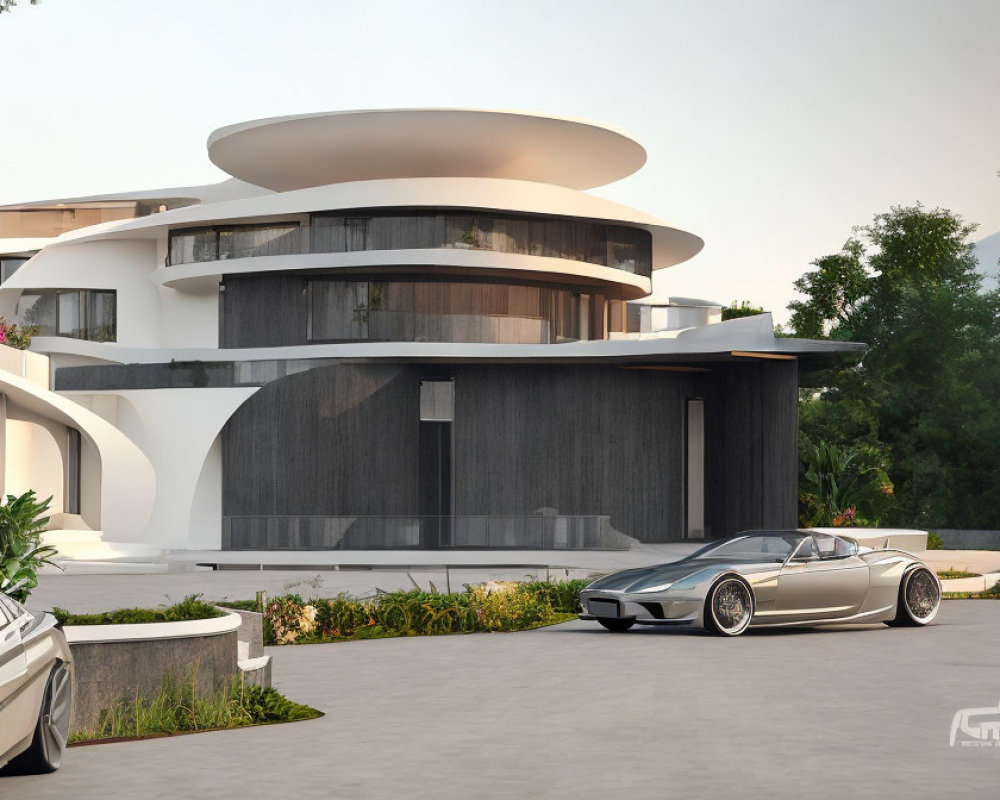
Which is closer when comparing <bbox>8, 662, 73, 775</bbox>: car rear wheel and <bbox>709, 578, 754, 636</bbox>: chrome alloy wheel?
<bbox>8, 662, 73, 775</bbox>: car rear wheel

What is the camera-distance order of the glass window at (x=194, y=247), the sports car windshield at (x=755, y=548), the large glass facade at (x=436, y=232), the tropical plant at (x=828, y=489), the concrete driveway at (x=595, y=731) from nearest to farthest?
the concrete driveway at (x=595, y=731), the sports car windshield at (x=755, y=548), the large glass facade at (x=436, y=232), the tropical plant at (x=828, y=489), the glass window at (x=194, y=247)

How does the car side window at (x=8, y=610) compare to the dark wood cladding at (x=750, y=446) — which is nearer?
the car side window at (x=8, y=610)

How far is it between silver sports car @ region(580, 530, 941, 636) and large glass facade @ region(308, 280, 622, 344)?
19.2m

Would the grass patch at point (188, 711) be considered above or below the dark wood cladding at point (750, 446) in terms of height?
below

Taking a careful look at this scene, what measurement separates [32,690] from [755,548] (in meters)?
11.2

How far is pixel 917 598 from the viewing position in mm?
17797

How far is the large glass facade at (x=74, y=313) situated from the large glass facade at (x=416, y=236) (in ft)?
18.8

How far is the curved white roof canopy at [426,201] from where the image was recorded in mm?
35750

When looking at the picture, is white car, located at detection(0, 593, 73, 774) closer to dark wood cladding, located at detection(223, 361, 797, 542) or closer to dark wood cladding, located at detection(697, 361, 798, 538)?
dark wood cladding, located at detection(697, 361, 798, 538)

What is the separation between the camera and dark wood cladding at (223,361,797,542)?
3544cm

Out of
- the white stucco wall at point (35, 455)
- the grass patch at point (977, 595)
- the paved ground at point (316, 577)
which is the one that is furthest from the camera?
the white stucco wall at point (35, 455)

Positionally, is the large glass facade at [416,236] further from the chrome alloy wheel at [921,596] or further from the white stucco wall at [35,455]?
the chrome alloy wheel at [921,596]

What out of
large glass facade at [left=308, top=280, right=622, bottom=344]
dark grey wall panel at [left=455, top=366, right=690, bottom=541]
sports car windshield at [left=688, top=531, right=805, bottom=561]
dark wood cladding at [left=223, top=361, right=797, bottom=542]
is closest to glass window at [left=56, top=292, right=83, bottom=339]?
large glass facade at [left=308, top=280, right=622, bottom=344]

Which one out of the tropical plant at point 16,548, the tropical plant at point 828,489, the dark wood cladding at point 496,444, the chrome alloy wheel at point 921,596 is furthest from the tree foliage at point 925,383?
the tropical plant at point 16,548
